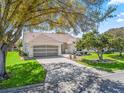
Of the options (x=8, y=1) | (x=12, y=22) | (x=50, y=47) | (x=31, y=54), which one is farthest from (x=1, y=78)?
(x=50, y=47)

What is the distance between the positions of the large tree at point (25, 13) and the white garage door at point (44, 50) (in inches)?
637

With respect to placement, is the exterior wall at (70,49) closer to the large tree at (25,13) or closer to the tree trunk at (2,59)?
the large tree at (25,13)

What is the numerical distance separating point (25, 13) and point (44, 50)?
19314 mm

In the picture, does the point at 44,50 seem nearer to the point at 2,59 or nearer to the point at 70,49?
the point at 70,49

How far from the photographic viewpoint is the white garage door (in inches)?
1330

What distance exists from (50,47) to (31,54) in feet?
13.8

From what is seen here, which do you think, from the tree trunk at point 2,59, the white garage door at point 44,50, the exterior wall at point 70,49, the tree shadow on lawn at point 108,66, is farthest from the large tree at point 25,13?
the exterior wall at point 70,49

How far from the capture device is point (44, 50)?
34.3 metres

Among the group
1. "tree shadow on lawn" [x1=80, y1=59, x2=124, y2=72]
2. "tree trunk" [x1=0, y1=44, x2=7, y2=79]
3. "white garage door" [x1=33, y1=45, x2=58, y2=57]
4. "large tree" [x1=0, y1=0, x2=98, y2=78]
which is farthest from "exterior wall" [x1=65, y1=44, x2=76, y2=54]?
"tree trunk" [x1=0, y1=44, x2=7, y2=79]

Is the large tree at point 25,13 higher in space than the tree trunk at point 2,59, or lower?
higher

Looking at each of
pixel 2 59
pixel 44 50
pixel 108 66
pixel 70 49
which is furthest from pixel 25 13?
pixel 70 49

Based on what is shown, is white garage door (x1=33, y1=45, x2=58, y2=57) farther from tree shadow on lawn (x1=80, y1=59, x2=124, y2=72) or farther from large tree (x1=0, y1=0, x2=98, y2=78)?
large tree (x1=0, y1=0, x2=98, y2=78)

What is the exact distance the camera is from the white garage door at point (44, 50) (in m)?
33.8

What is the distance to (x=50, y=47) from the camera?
34875 mm
